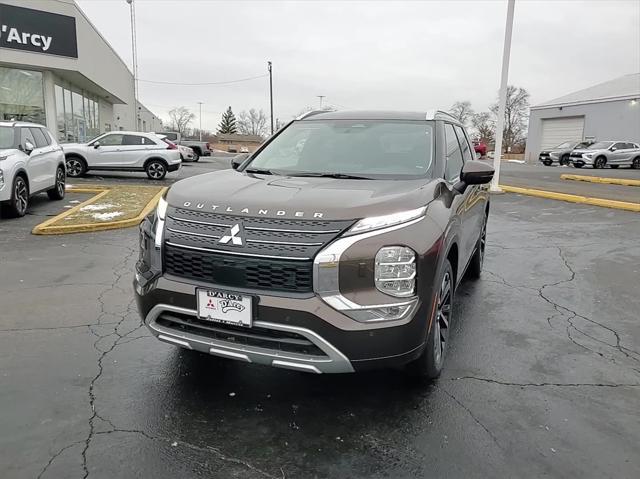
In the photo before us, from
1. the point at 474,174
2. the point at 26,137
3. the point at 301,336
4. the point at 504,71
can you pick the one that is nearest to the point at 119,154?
the point at 26,137

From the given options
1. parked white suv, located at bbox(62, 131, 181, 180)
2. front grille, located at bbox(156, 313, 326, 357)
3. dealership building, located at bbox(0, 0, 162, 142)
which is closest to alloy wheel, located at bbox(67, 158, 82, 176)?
parked white suv, located at bbox(62, 131, 181, 180)

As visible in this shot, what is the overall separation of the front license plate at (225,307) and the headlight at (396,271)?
71 cm

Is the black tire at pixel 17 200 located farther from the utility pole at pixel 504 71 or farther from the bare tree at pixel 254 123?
the bare tree at pixel 254 123

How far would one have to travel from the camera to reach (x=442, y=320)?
3.44 metres

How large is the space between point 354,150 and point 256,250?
5.53ft

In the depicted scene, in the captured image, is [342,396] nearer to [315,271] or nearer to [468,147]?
[315,271]

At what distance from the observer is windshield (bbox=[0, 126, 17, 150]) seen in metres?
8.92

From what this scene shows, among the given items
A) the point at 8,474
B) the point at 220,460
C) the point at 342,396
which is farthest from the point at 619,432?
the point at 8,474

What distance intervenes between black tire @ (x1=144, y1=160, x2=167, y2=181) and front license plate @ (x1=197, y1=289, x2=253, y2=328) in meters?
15.2

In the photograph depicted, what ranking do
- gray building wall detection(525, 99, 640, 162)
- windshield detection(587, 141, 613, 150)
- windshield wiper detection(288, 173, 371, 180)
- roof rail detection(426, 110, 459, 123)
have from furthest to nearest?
gray building wall detection(525, 99, 640, 162) < windshield detection(587, 141, 613, 150) < roof rail detection(426, 110, 459, 123) < windshield wiper detection(288, 173, 371, 180)

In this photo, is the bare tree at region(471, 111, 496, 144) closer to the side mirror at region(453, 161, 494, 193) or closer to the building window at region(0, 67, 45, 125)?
the building window at region(0, 67, 45, 125)

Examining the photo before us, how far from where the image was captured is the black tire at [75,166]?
1627 centimetres

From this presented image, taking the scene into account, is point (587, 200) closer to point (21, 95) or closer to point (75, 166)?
point (75, 166)

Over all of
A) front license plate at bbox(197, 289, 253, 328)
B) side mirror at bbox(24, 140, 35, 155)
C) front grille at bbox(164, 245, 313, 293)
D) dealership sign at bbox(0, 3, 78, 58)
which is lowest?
front license plate at bbox(197, 289, 253, 328)
